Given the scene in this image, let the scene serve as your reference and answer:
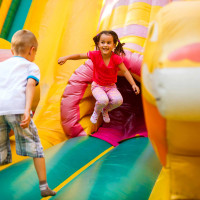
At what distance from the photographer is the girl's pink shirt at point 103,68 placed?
190 centimetres

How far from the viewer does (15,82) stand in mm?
1195

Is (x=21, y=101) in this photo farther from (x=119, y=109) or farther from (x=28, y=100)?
(x=119, y=109)

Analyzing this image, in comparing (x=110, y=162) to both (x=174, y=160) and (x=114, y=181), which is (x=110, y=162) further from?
(x=174, y=160)

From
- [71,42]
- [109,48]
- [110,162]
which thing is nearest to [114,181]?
[110,162]

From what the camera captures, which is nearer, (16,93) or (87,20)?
(16,93)

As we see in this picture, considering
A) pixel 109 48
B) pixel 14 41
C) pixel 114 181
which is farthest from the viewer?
pixel 109 48

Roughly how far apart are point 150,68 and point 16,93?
2.15 feet

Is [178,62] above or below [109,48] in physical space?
below

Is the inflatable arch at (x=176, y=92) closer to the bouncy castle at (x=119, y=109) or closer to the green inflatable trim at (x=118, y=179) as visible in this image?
the bouncy castle at (x=119, y=109)

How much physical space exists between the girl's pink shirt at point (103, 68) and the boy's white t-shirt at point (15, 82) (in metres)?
0.71

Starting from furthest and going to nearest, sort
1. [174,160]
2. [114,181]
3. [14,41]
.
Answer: [14,41] < [114,181] < [174,160]

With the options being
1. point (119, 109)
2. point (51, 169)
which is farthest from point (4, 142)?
point (119, 109)

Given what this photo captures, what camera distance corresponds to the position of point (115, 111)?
261 cm

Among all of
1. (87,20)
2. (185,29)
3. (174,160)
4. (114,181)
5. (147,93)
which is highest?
(87,20)
